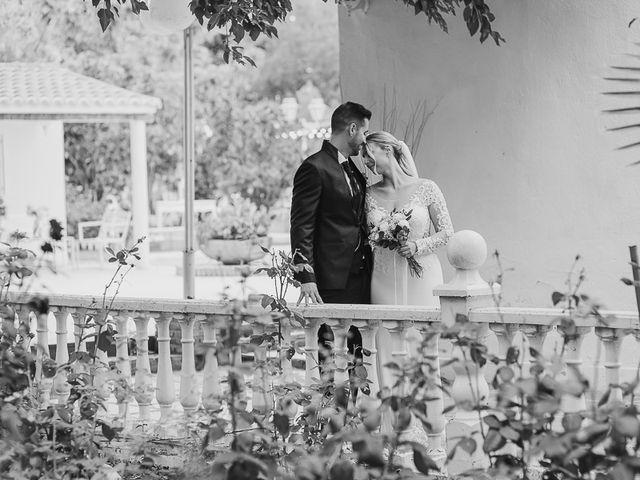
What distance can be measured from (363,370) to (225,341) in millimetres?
1733

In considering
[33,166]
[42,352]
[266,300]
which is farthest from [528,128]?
[33,166]

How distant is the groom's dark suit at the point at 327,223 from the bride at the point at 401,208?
0.16 m

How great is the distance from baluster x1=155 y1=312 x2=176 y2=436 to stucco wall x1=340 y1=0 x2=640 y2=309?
2794mm

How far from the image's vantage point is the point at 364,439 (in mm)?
2730

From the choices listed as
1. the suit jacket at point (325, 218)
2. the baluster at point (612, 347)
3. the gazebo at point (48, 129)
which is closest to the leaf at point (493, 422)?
the baluster at point (612, 347)

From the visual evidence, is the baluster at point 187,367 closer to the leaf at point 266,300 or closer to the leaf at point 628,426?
the leaf at point 266,300

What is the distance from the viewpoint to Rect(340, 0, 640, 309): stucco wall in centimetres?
705

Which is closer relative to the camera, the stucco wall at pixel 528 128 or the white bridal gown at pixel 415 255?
the white bridal gown at pixel 415 255

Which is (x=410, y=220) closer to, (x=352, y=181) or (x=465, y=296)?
(x=352, y=181)

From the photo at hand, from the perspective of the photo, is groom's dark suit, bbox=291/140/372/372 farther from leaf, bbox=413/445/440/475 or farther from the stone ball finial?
leaf, bbox=413/445/440/475

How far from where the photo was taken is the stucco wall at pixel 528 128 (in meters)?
7.05

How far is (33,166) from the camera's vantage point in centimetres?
2066

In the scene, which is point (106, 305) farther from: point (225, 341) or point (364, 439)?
point (364, 439)

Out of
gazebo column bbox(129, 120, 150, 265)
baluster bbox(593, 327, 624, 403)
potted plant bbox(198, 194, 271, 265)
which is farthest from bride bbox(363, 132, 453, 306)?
gazebo column bbox(129, 120, 150, 265)
